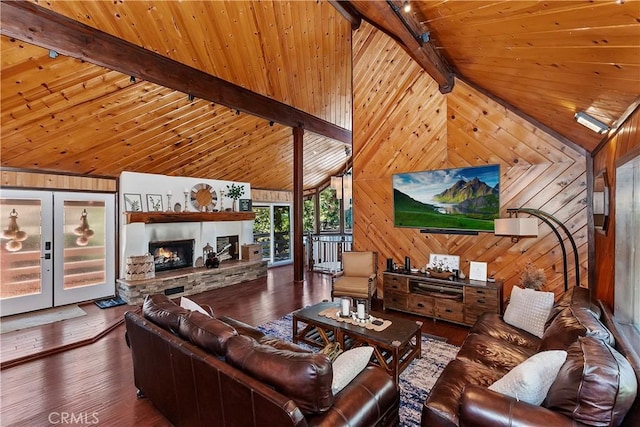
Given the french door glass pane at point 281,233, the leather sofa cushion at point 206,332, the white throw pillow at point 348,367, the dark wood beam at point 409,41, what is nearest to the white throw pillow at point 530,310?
the white throw pillow at point 348,367

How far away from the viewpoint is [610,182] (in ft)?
9.11

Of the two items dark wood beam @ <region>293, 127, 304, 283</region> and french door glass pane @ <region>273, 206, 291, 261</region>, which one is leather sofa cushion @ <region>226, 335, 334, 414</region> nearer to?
dark wood beam @ <region>293, 127, 304, 283</region>

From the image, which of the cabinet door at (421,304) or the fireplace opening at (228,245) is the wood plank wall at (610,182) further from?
the fireplace opening at (228,245)

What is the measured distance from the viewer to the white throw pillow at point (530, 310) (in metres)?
2.82

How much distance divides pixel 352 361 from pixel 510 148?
12.8 feet

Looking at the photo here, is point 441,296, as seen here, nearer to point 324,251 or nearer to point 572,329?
point 572,329

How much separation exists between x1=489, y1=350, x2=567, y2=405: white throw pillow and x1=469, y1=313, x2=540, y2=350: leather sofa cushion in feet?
3.71

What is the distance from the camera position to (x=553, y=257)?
3.93 meters

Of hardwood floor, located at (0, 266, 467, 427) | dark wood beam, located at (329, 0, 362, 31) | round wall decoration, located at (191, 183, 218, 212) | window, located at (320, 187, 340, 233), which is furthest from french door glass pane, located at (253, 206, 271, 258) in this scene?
dark wood beam, located at (329, 0, 362, 31)

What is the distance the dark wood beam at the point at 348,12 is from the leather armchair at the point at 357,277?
424 centimetres

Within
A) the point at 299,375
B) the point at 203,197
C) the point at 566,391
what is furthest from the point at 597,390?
the point at 203,197

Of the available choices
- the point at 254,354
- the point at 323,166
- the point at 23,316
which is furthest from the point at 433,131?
the point at 23,316

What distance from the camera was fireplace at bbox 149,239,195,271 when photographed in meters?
6.25

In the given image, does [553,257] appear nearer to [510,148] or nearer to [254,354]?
[510,148]
